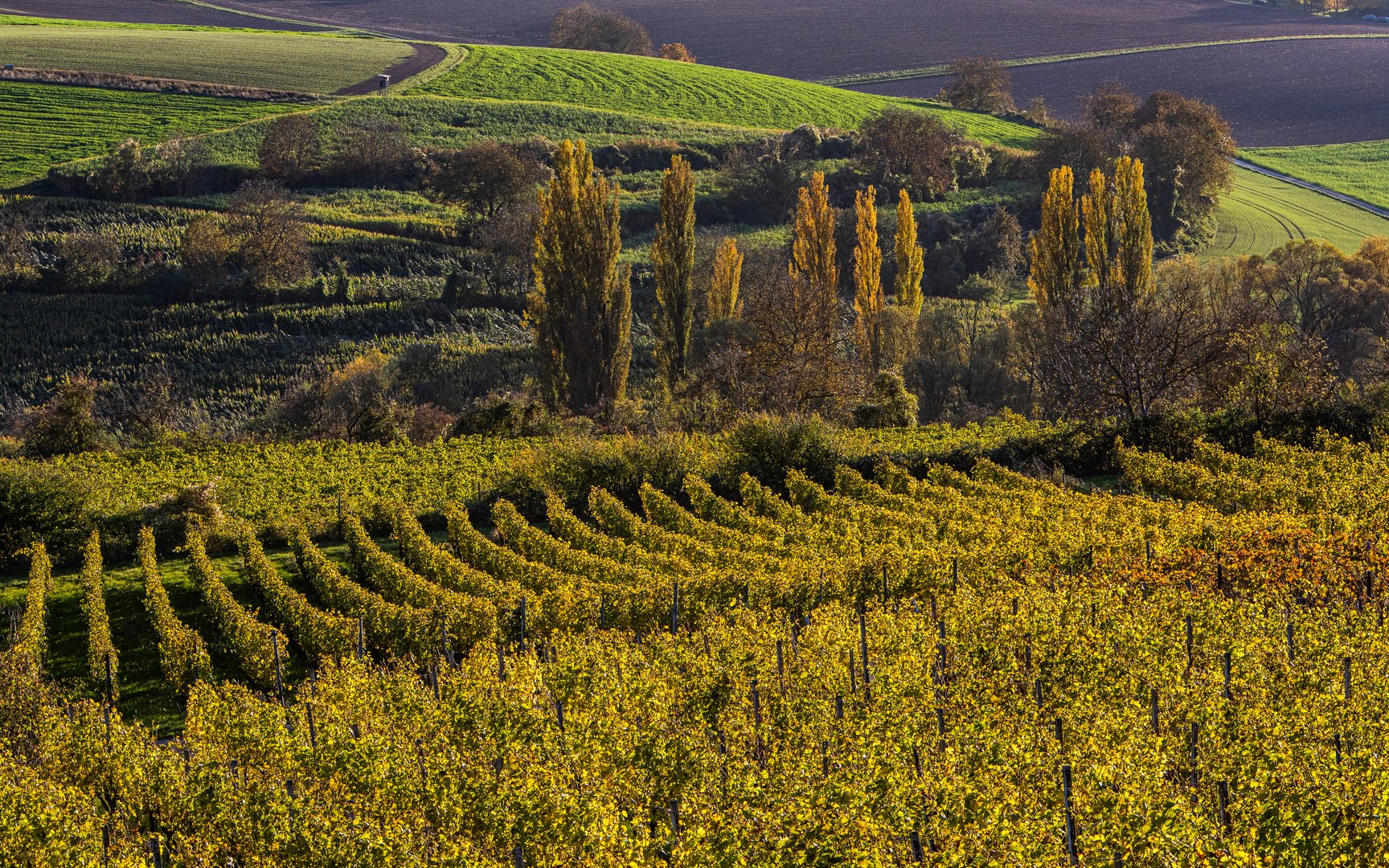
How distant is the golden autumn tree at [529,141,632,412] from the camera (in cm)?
4669

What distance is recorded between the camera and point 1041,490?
101 feet

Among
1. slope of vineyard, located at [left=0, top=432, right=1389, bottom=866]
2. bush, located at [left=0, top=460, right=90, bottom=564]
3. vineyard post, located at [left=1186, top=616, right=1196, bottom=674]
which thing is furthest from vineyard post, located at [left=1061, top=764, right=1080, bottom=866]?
bush, located at [left=0, top=460, right=90, bottom=564]

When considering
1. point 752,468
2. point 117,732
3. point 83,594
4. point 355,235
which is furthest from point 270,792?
point 355,235

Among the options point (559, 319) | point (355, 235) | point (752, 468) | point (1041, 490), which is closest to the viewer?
point (1041, 490)

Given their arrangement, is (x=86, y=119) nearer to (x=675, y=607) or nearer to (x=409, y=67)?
(x=409, y=67)

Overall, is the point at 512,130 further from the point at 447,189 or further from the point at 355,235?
the point at 355,235

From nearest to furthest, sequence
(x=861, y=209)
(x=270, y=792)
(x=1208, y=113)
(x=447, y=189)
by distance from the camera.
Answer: (x=270, y=792), (x=861, y=209), (x=447, y=189), (x=1208, y=113)

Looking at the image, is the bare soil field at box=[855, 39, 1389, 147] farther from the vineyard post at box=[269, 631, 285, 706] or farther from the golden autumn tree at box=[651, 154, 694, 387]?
the vineyard post at box=[269, 631, 285, 706]

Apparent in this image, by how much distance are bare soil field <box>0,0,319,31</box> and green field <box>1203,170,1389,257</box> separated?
92705 mm

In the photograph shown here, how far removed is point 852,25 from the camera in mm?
143500

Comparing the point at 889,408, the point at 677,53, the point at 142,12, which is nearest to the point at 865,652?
the point at 889,408

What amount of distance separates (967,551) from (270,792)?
15419 millimetres

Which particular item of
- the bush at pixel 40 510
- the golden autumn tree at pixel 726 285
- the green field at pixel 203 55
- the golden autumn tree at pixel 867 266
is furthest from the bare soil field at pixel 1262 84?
the bush at pixel 40 510

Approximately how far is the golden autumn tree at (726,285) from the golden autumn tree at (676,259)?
5.87m
